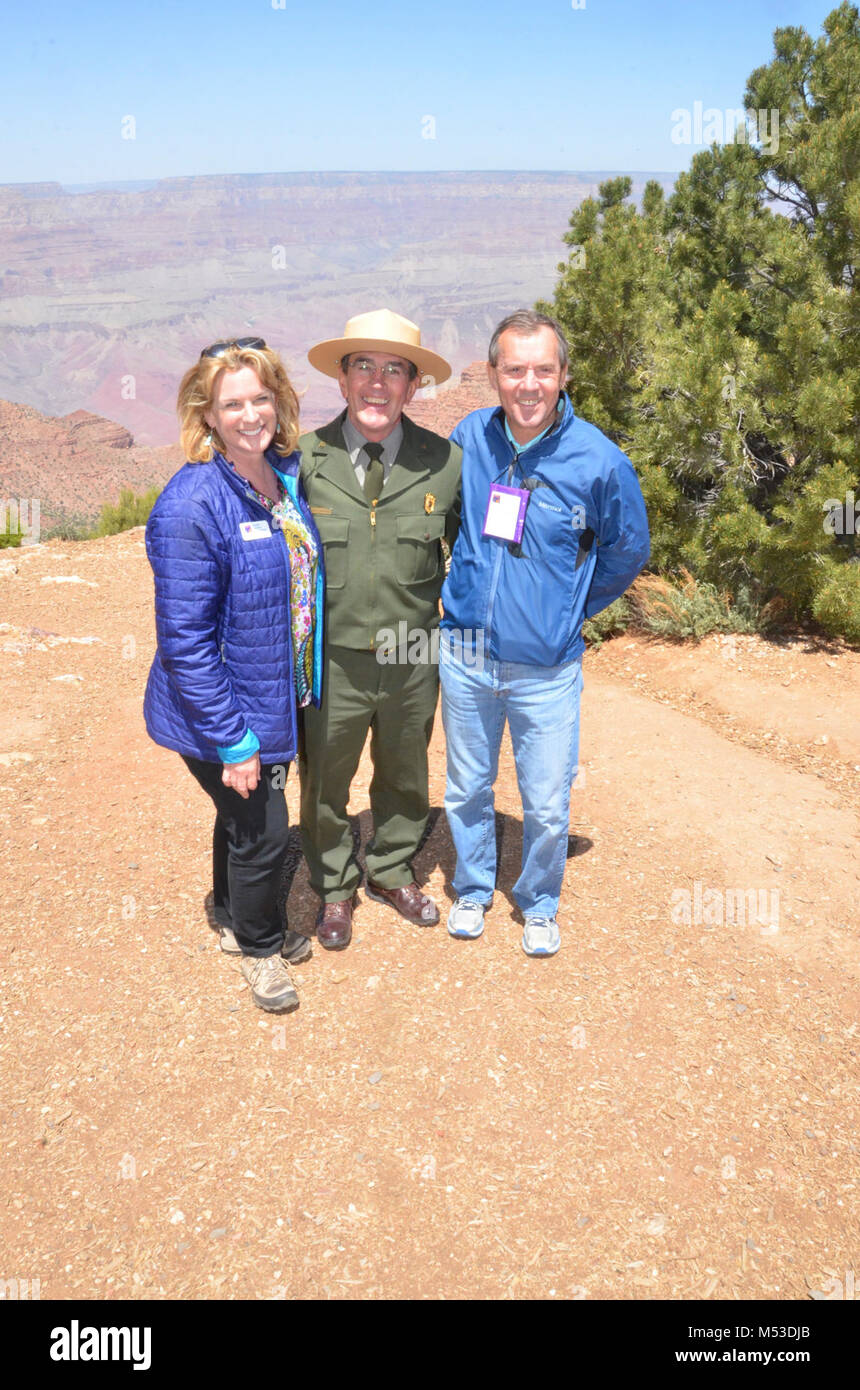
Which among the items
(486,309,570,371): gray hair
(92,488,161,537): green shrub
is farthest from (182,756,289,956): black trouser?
(92,488,161,537): green shrub

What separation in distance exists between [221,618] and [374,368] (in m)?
0.89

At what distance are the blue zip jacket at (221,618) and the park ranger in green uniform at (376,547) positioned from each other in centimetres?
10

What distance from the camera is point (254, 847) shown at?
9.68ft

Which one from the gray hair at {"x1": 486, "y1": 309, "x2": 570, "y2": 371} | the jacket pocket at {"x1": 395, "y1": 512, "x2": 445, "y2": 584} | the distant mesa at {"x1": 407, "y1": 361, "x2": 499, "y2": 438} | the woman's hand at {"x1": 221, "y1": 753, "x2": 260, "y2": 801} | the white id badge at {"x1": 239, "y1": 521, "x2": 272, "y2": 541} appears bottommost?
the woman's hand at {"x1": 221, "y1": 753, "x2": 260, "y2": 801}

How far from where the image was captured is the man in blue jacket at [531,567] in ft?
9.35

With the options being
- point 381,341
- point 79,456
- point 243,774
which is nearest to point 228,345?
point 381,341

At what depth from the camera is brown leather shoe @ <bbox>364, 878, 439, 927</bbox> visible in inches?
145

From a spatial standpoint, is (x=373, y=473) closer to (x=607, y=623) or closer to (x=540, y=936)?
(x=540, y=936)

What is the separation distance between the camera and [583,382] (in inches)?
296

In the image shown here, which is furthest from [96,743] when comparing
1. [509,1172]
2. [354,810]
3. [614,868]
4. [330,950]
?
[509,1172]
